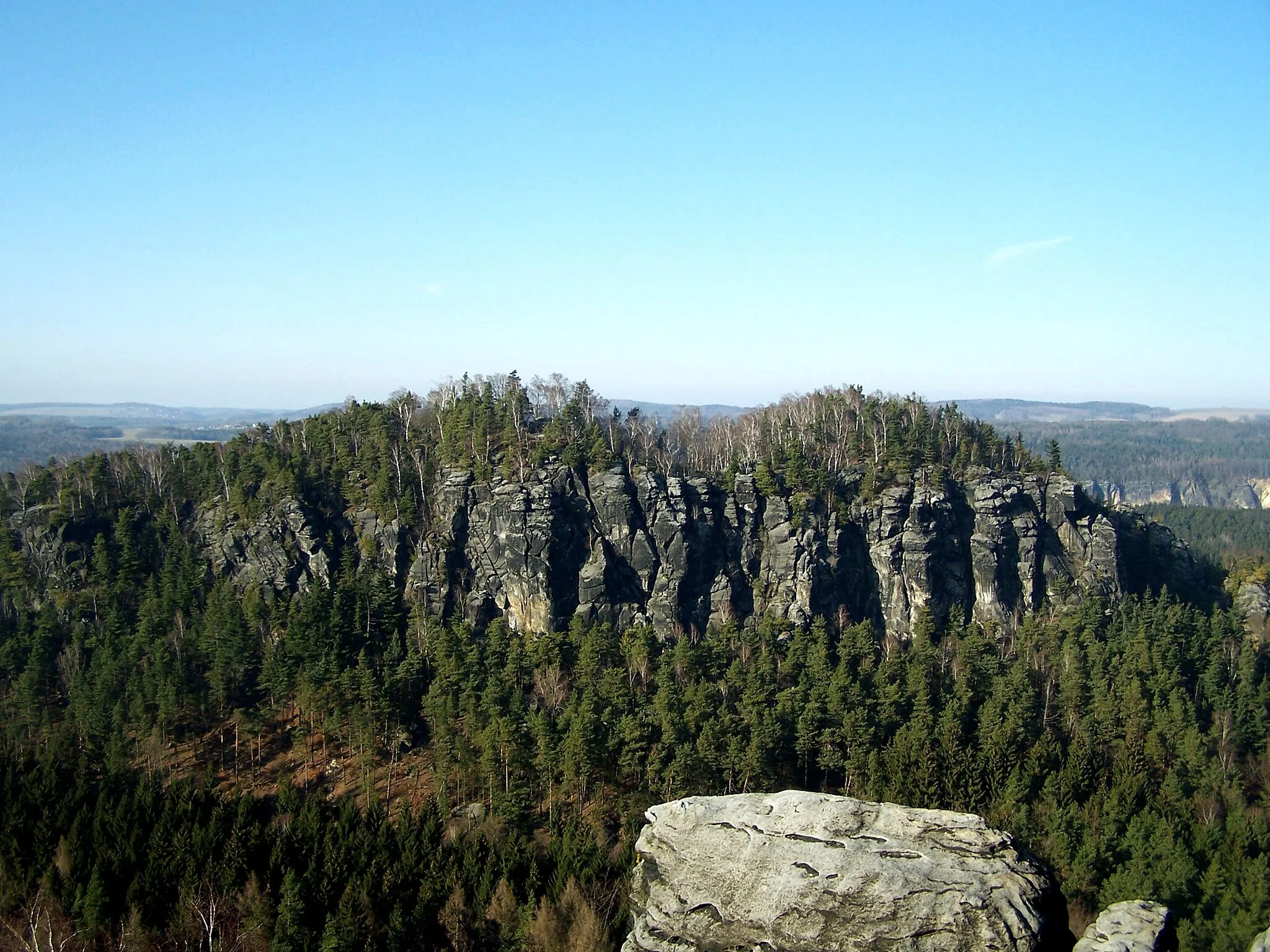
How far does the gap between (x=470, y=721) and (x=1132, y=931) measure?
32672 millimetres

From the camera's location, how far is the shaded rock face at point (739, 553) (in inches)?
2640

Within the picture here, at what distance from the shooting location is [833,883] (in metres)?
20.9

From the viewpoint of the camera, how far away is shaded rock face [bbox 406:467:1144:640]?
67062 millimetres

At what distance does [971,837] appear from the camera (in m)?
21.3

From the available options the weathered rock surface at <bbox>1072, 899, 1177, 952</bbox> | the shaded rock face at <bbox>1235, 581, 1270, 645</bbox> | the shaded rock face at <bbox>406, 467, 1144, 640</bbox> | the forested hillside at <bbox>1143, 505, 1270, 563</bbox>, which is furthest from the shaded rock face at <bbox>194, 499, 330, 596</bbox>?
the forested hillside at <bbox>1143, 505, 1270, 563</bbox>

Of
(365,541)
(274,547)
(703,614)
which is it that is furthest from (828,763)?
(274,547)

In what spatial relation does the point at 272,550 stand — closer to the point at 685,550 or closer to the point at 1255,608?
the point at 685,550

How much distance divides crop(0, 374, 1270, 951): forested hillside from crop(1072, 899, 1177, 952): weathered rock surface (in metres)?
6.91

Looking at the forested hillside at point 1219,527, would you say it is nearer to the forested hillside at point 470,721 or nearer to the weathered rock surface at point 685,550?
the weathered rock surface at point 685,550

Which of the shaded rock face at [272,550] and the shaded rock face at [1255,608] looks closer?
the shaded rock face at [1255,608]

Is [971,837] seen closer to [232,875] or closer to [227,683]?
[232,875]

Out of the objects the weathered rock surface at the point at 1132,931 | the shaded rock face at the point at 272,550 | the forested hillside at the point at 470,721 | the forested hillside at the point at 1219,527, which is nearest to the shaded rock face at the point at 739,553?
the forested hillside at the point at 470,721

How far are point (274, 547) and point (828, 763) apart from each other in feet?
139

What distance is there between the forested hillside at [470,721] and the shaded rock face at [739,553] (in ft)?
8.25
